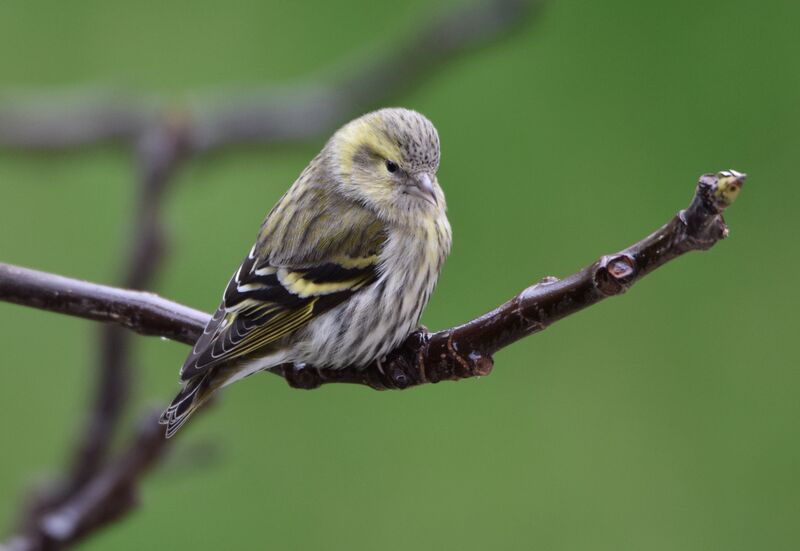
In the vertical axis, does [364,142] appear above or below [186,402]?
above

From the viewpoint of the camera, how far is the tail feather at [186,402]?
74.4 inches

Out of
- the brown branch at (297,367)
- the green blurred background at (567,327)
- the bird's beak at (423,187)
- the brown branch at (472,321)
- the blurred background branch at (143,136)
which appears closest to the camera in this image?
the brown branch at (472,321)

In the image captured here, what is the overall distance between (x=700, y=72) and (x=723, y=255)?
20.3 inches

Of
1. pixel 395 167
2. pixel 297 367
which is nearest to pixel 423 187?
pixel 395 167

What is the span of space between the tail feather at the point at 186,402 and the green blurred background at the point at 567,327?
1100mm

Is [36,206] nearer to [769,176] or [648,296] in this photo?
[648,296]

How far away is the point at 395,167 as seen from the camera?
244cm

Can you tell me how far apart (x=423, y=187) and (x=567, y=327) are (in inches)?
46.3

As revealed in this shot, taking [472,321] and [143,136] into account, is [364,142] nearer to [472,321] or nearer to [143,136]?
[143,136]

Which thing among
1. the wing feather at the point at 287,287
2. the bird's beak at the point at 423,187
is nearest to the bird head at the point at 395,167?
the bird's beak at the point at 423,187

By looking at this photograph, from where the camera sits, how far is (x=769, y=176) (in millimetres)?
3355

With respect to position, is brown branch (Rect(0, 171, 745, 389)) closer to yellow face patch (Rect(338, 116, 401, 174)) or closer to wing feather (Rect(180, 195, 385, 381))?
wing feather (Rect(180, 195, 385, 381))

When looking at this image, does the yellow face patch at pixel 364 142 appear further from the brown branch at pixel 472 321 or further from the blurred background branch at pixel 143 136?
the brown branch at pixel 472 321

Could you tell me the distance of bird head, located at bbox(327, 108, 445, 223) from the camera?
238 cm
